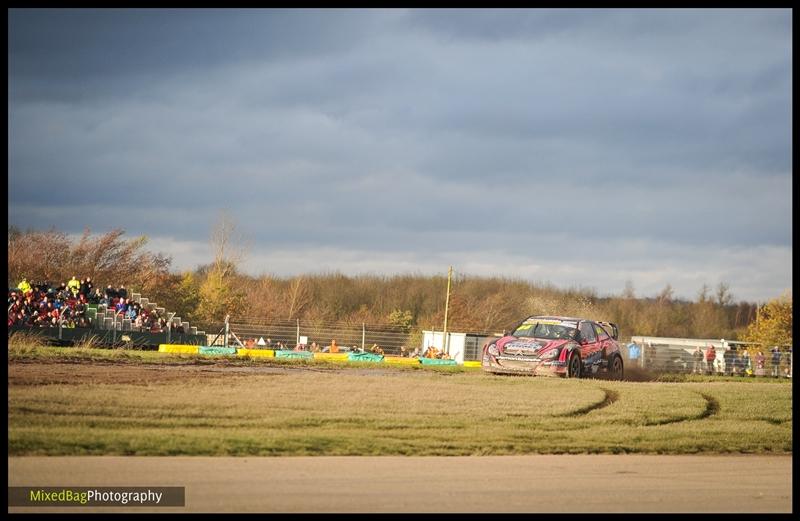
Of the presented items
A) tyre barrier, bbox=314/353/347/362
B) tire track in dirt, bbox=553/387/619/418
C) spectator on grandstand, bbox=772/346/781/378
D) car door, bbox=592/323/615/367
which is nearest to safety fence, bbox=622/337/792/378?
spectator on grandstand, bbox=772/346/781/378

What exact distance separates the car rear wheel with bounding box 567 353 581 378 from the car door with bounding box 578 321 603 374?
12.5 inches

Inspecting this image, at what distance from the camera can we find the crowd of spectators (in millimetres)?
32281

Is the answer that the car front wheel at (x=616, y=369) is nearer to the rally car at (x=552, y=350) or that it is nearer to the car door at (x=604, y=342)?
the rally car at (x=552, y=350)

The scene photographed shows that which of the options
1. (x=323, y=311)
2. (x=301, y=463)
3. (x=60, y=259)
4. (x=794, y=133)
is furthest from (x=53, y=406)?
(x=323, y=311)

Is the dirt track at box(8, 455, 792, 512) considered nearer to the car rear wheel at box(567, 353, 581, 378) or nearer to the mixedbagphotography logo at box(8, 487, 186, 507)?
the mixedbagphotography logo at box(8, 487, 186, 507)

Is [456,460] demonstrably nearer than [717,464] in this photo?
Yes

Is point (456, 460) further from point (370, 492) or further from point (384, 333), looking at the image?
point (384, 333)

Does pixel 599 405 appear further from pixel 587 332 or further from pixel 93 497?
pixel 93 497

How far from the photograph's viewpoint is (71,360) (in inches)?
822

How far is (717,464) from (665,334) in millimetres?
67546

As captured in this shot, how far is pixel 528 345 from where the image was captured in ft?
81.3

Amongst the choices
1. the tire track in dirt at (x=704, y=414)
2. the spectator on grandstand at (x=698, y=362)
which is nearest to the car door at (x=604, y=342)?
the tire track in dirt at (x=704, y=414)

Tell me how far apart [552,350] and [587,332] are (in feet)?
7.90

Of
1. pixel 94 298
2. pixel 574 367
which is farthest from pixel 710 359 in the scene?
pixel 94 298
